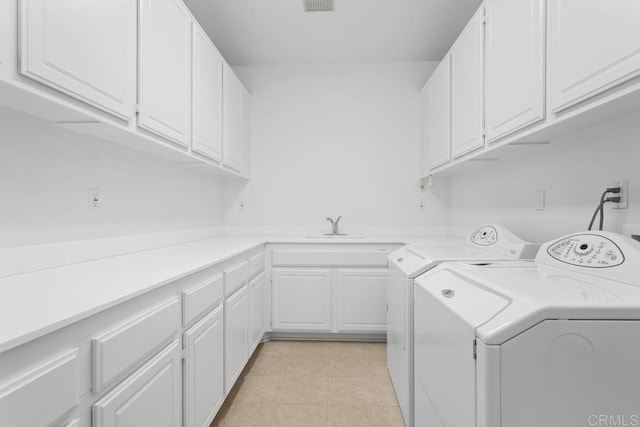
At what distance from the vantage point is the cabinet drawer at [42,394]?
20.8 inches

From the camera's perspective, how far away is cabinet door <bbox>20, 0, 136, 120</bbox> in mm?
833

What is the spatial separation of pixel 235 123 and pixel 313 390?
2107mm

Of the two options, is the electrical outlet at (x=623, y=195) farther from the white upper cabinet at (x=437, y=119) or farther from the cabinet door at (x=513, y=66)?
the white upper cabinet at (x=437, y=119)

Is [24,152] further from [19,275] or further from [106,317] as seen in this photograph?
[106,317]

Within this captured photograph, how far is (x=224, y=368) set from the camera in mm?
1541

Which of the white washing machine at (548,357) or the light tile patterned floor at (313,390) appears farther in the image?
the light tile patterned floor at (313,390)

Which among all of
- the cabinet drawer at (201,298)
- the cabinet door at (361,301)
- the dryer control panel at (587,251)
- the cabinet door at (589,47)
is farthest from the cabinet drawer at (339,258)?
the cabinet door at (589,47)

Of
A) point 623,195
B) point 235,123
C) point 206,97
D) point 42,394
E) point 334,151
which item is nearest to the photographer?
point 42,394

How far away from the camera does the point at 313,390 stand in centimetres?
181

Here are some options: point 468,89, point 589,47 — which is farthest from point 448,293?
point 468,89

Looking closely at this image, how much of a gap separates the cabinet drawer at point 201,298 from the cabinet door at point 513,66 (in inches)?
62.6

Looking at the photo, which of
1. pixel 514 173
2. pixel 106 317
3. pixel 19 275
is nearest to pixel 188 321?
pixel 106 317

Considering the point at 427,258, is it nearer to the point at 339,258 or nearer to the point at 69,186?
the point at 339,258

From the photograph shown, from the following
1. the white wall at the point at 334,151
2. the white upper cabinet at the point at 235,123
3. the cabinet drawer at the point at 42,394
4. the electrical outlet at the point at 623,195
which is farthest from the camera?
the white wall at the point at 334,151
